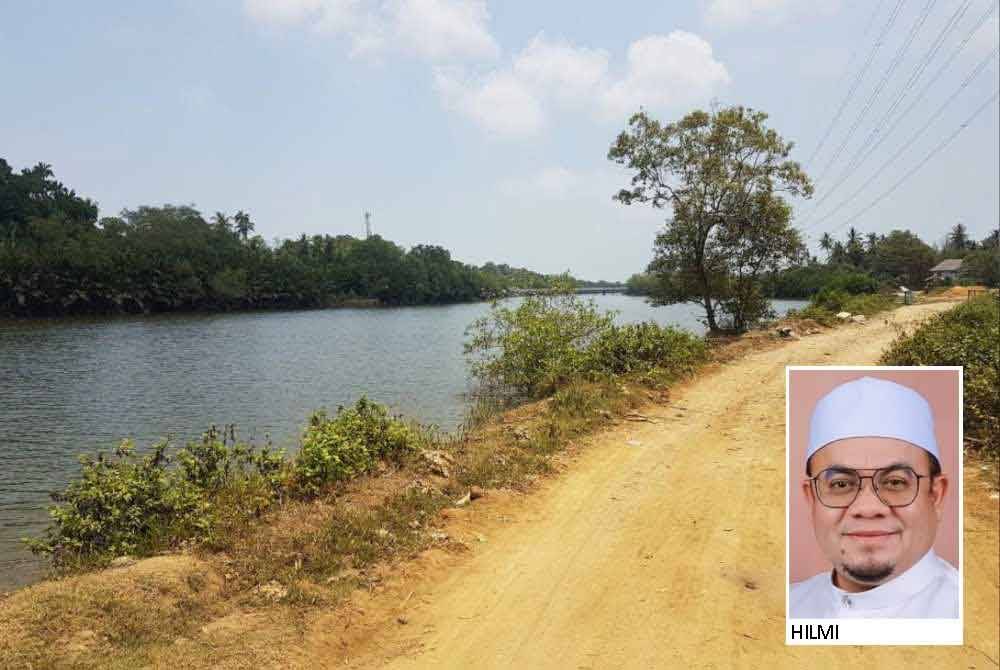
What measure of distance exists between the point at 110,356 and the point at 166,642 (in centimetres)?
2715

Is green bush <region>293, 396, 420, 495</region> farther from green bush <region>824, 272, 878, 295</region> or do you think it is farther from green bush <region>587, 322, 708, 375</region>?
green bush <region>824, 272, 878, 295</region>

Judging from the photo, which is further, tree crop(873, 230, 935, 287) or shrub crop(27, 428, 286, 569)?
tree crop(873, 230, 935, 287)

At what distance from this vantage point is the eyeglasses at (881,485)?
1.55 metres

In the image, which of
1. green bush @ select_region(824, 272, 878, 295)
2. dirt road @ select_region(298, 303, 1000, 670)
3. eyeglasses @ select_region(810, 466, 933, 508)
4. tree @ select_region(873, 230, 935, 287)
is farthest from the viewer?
tree @ select_region(873, 230, 935, 287)

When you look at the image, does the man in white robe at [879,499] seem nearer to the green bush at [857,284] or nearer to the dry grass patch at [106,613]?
the dry grass patch at [106,613]

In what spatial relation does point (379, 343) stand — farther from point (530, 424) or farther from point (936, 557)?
point (936, 557)

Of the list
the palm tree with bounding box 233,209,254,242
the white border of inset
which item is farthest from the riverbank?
the palm tree with bounding box 233,209,254,242

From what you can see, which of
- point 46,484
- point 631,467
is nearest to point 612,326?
point 631,467

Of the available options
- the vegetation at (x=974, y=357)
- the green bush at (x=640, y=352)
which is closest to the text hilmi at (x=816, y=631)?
the vegetation at (x=974, y=357)

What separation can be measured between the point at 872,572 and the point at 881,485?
0.25m

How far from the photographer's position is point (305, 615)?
13.2 feet

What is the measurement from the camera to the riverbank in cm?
371

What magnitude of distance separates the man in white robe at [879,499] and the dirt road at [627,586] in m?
0.51

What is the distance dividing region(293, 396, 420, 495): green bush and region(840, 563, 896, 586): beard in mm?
5325
